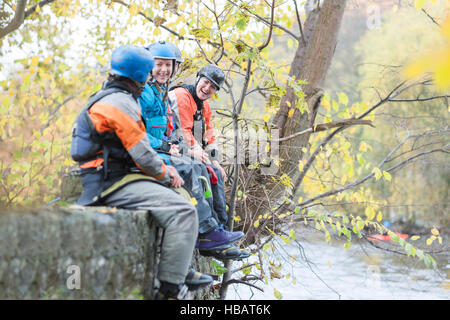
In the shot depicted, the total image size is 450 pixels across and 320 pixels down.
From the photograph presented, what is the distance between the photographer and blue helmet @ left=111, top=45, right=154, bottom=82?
2990 millimetres

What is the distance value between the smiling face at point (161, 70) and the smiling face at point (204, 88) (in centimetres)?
41

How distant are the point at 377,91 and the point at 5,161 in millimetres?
4983

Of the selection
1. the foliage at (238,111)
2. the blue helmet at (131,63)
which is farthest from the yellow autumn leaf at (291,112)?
the blue helmet at (131,63)

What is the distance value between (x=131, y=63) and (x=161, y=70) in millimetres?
773

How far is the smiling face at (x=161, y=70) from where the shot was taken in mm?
3742

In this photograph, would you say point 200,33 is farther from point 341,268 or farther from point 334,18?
point 341,268

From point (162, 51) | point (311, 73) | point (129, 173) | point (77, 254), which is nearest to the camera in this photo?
point (77, 254)

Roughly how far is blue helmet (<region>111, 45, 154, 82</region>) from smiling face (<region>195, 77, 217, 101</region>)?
3.63 ft

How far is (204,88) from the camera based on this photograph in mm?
4125

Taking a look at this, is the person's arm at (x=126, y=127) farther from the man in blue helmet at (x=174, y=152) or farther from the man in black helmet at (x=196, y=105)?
the man in black helmet at (x=196, y=105)

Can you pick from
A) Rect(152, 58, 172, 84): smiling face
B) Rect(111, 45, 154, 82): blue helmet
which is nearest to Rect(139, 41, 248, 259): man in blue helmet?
Rect(152, 58, 172, 84): smiling face

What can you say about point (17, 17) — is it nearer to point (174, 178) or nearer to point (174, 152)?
point (174, 152)

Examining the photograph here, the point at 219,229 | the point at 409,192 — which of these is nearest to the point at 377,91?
the point at 219,229

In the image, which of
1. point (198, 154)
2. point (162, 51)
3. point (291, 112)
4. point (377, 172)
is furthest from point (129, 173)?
point (291, 112)
